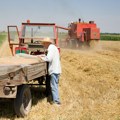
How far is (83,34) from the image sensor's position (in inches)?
1082

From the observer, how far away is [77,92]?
31.8 feet

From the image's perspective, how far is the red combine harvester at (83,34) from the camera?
27.3 meters

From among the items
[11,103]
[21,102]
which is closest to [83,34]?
[11,103]

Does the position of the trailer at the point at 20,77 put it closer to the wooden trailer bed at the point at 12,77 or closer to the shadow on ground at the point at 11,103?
the wooden trailer bed at the point at 12,77

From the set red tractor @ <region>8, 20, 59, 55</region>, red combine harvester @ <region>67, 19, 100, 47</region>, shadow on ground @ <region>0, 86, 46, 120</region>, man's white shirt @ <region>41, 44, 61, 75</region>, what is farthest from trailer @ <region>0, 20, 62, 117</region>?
red combine harvester @ <region>67, 19, 100, 47</region>

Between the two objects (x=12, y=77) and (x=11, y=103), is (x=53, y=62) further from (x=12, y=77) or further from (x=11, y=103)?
(x=12, y=77)

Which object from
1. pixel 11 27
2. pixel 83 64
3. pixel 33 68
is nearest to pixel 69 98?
pixel 33 68

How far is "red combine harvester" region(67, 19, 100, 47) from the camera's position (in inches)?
A: 1073

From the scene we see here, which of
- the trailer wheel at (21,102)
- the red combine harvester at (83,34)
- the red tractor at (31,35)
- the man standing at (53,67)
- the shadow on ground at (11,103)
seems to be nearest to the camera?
the trailer wheel at (21,102)

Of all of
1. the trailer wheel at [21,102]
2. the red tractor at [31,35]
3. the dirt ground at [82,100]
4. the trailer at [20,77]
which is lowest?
the dirt ground at [82,100]

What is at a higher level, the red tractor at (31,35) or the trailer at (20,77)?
the red tractor at (31,35)

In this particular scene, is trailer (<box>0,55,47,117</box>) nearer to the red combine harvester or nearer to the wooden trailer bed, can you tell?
the wooden trailer bed

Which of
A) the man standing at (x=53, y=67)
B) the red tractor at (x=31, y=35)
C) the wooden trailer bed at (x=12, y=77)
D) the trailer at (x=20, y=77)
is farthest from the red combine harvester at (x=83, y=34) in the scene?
the wooden trailer bed at (x=12, y=77)

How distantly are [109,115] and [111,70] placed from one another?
20.6 ft
